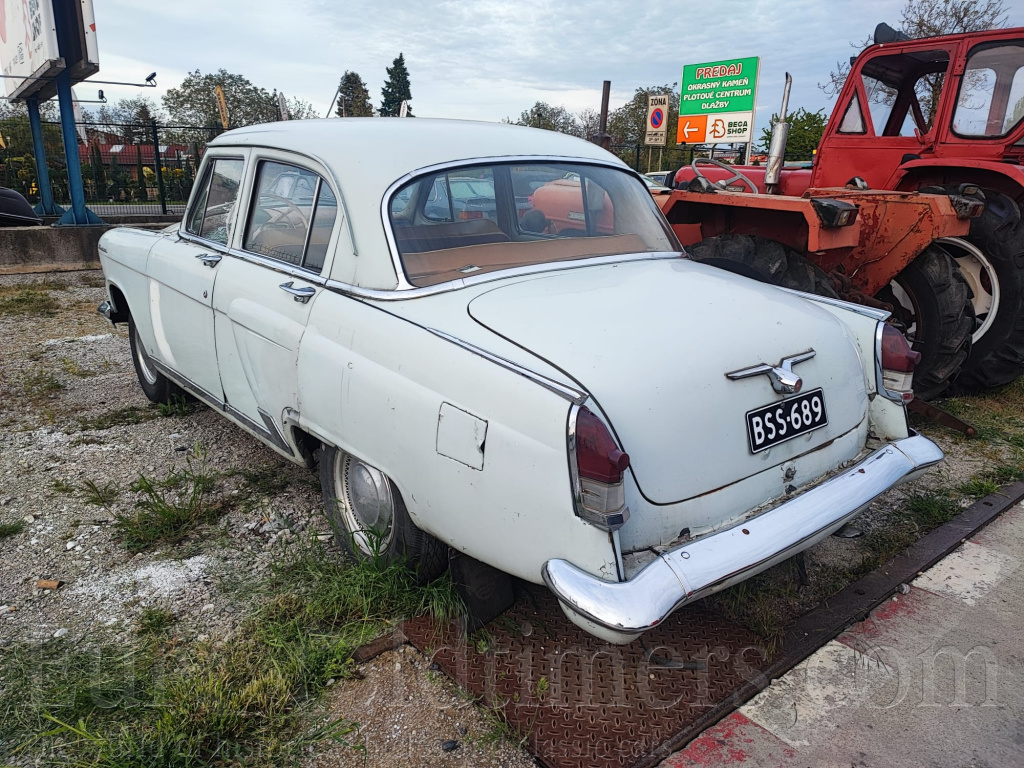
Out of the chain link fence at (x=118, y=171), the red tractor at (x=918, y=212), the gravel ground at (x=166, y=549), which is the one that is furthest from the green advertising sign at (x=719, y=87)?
the gravel ground at (x=166, y=549)

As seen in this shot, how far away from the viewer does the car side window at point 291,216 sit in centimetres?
291

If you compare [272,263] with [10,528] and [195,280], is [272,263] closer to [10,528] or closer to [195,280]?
[195,280]

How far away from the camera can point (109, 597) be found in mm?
2766

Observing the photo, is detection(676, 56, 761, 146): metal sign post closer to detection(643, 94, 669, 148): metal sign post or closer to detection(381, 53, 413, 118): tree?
detection(643, 94, 669, 148): metal sign post

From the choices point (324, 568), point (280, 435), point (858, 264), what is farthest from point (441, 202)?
point (858, 264)

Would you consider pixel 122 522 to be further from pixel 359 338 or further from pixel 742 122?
pixel 742 122

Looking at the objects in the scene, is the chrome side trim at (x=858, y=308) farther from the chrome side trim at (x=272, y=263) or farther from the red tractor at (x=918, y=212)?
the chrome side trim at (x=272, y=263)

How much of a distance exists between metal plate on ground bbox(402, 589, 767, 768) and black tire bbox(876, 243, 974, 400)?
2789 millimetres

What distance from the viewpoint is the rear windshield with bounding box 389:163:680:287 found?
2.71 meters

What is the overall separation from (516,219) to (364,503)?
1.30 meters

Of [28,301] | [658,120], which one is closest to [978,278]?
[28,301]

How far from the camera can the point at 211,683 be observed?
222 cm

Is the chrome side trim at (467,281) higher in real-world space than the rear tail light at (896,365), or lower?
higher

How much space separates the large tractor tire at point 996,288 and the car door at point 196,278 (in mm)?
4489
